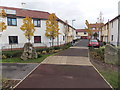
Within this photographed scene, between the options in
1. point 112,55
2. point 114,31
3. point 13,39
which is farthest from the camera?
point 114,31

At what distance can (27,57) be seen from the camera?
9.56 metres

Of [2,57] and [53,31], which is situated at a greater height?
[53,31]

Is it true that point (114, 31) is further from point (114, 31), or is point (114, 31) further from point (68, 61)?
point (68, 61)

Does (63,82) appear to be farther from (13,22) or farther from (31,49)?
(13,22)

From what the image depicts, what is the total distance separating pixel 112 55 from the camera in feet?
28.0

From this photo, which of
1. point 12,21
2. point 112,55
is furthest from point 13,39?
point 112,55

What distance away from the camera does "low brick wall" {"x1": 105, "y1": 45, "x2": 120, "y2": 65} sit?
813 centimetres

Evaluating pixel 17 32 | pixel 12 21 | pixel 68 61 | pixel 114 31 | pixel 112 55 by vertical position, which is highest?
pixel 12 21

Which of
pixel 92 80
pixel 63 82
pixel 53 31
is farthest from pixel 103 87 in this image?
pixel 53 31

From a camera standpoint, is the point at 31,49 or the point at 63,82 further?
the point at 31,49

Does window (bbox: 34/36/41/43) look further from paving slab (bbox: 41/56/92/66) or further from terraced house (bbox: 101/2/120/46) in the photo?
terraced house (bbox: 101/2/120/46)

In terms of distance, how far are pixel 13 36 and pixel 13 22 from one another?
249 cm

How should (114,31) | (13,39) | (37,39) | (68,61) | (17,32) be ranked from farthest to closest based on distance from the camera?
(114,31) → (37,39) → (17,32) → (13,39) → (68,61)

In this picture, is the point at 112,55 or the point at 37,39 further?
the point at 37,39
